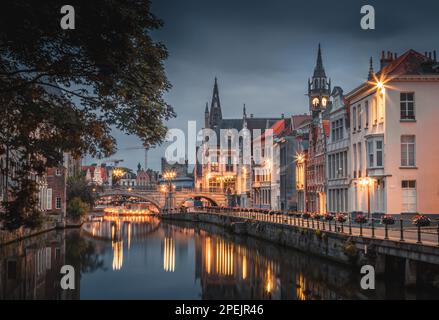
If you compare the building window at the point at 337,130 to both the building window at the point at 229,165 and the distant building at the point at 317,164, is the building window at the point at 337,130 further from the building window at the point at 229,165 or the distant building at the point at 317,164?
the building window at the point at 229,165

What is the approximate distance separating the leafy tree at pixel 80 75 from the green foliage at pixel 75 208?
50.4 m

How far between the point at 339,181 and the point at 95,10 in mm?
35557

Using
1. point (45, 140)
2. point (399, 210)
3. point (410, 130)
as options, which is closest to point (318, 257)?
point (399, 210)

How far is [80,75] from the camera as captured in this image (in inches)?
750

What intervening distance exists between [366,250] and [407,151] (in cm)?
1468

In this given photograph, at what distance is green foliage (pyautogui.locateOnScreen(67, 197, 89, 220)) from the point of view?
69938 millimetres

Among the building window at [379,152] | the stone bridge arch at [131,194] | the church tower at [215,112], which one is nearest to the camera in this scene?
the building window at [379,152]

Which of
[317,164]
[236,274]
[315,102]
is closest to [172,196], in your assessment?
[315,102]

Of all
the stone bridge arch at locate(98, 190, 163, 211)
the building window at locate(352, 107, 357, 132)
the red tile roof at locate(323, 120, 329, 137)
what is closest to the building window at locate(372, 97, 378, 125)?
the building window at locate(352, 107, 357, 132)

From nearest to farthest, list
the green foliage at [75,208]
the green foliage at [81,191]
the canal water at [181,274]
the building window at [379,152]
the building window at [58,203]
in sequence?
1. the canal water at [181,274]
2. the building window at [379,152]
3. the building window at [58,203]
4. the green foliage at [75,208]
5. the green foliage at [81,191]

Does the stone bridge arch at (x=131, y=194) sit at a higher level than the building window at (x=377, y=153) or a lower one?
lower

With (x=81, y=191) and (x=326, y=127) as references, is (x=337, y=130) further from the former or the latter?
(x=81, y=191)

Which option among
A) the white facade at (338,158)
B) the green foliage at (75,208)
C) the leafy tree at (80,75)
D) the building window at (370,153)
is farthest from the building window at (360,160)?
the green foliage at (75,208)

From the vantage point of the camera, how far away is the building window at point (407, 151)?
1543 inches
